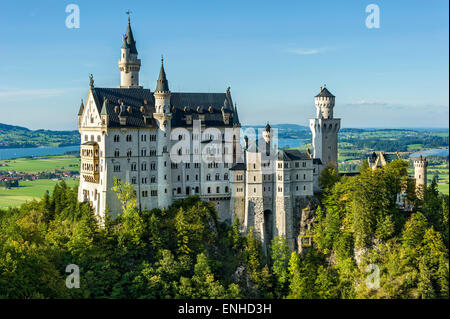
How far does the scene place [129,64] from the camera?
8800 cm

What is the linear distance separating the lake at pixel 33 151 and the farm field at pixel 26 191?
33.3 m

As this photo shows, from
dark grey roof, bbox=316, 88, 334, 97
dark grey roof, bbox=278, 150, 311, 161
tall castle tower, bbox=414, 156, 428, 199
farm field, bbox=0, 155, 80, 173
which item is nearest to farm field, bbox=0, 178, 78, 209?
farm field, bbox=0, 155, 80, 173

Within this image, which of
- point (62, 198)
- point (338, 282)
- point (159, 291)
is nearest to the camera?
point (159, 291)

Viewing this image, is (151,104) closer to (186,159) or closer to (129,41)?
(186,159)

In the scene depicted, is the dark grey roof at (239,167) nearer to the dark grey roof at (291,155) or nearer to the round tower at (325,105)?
the dark grey roof at (291,155)

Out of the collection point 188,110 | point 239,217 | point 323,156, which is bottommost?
point 239,217

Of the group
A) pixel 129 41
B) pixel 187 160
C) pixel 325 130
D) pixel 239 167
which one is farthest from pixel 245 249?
pixel 129 41

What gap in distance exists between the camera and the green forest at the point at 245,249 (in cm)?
7394

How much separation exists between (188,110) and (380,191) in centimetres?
2755

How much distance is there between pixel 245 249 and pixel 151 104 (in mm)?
22791

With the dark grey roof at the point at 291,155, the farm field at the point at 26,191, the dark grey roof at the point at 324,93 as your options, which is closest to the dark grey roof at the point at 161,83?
the dark grey roof at the point at 291,155
